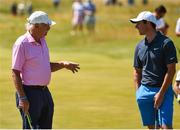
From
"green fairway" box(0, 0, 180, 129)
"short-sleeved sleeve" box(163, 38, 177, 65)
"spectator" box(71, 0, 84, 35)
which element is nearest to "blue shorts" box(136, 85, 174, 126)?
"short-sleeved sleeve" box(163, 38, 177, 65)

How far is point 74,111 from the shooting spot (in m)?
13.1

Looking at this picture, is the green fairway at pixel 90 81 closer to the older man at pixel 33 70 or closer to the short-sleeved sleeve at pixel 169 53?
the older man at pixel 33 70

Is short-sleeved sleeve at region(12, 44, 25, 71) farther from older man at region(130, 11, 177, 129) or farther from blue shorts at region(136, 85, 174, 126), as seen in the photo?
blue shorts at region(136, 85, 174, 126)

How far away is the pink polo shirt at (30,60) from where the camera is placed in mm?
8188

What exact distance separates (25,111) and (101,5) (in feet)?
157

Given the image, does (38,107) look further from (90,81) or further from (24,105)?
Answer: (90,81)

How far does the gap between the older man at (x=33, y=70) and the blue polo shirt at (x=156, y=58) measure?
1.24 m

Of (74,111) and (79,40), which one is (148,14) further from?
(79,40)

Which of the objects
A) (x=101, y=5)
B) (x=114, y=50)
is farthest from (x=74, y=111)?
(x=101, y=5)

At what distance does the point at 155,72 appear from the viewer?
8680 mm

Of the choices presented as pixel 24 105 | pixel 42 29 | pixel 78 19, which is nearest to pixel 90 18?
Answer: pixel 78 19

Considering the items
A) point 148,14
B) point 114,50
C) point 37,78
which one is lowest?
point 114,50

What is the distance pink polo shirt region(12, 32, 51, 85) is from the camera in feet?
26.9

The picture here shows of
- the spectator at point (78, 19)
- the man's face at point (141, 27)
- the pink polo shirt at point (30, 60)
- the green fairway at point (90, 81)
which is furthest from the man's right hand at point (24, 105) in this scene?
the spectator at point (78, 19)
